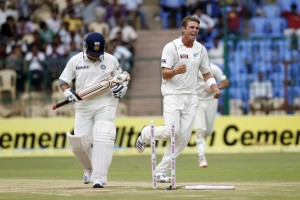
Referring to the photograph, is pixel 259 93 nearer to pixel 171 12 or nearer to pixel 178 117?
pixel 171 12

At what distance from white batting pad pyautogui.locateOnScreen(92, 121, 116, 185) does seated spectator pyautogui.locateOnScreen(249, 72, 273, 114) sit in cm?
1303

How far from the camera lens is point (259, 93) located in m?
27.4

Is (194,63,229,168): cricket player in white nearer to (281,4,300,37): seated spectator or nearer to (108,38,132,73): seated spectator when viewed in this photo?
(108,38,132,73): seated spectator

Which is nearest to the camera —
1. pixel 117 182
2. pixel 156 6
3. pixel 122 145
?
pixel 117 182

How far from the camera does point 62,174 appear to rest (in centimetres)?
1883

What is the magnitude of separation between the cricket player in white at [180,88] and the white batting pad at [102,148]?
102 cm

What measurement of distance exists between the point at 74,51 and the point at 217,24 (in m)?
4.42

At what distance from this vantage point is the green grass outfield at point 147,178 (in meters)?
13.3

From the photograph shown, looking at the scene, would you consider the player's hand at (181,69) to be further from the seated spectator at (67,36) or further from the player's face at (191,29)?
the seated spectator at (67,36)

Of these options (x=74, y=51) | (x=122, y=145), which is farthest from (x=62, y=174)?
(x=74, y=51)

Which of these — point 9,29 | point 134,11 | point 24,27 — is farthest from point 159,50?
point 9,29

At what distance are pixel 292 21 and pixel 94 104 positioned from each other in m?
16.7

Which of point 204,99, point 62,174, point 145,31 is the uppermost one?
point 145,31

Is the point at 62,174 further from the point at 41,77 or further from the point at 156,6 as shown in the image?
the point at 156,6
